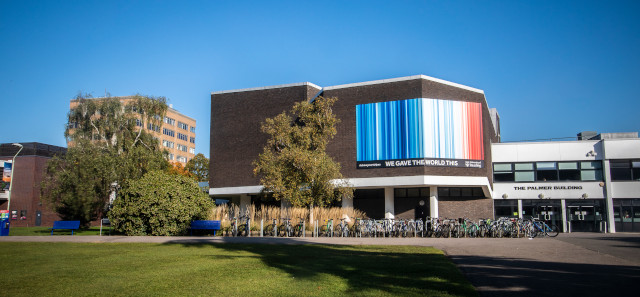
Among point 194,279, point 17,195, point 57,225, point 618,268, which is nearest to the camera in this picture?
point 194,279

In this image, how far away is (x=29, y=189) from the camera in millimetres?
53594

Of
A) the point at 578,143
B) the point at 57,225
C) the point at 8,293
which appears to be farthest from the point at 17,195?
the point at 578,143

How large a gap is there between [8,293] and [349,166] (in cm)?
2681

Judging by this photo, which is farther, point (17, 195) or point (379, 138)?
point (17, 195)

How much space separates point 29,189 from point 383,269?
181 ft

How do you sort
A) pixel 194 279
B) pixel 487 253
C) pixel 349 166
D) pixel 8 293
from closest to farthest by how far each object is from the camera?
pixel 8 293 < pixel 194 279 < pixel 487 253 < pixel 349 166

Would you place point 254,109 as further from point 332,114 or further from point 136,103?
point 136,103

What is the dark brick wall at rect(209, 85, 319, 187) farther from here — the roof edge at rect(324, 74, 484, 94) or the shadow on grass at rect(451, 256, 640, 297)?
the shadow on grass at rect(451, 256, 640, 297)

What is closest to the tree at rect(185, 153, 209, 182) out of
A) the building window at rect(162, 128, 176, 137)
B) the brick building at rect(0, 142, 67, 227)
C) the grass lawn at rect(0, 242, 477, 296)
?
the building window at rect(162, 128, 176, 137)

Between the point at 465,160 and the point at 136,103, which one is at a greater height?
the point at 136,103

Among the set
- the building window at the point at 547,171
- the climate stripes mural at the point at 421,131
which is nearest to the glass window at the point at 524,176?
the building window at the point at 547,171

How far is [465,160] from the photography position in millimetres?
32344

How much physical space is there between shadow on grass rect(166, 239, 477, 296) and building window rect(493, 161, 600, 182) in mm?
24256

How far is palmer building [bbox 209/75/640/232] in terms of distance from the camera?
32219 mm
